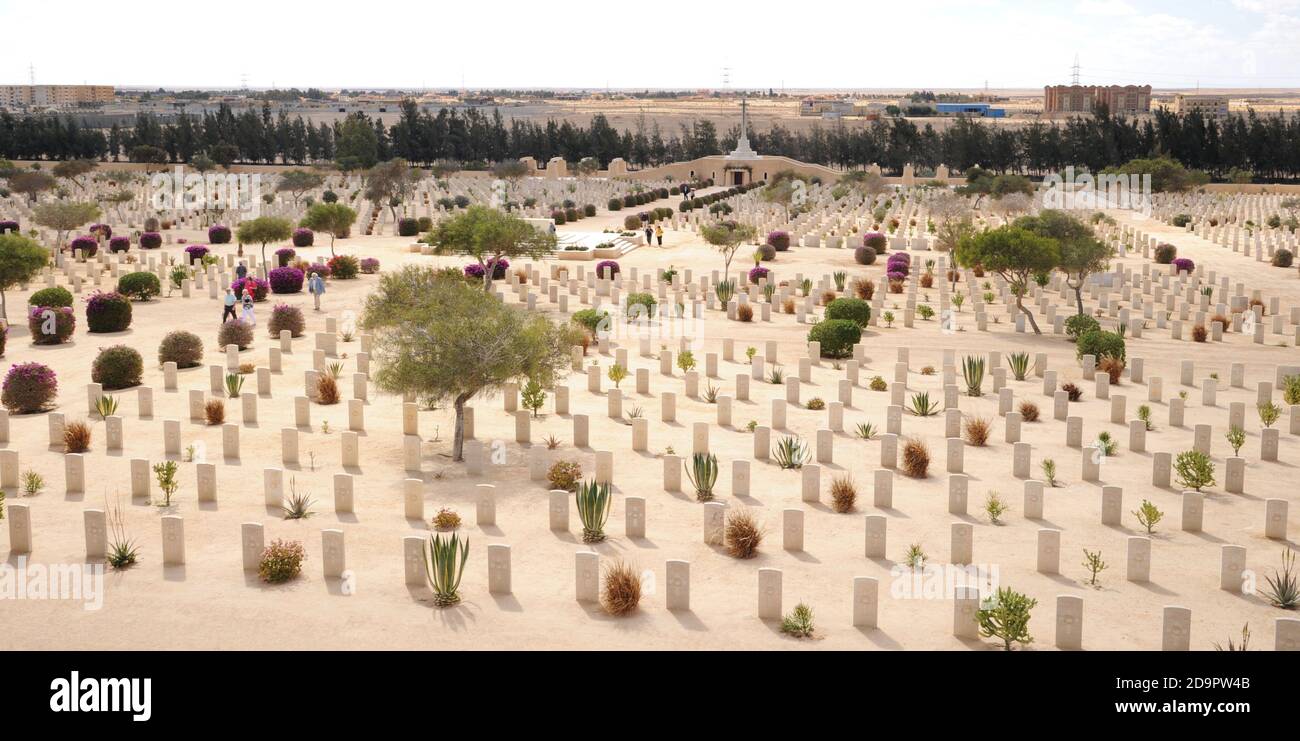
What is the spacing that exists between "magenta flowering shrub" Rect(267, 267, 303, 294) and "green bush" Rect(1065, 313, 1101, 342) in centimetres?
1943

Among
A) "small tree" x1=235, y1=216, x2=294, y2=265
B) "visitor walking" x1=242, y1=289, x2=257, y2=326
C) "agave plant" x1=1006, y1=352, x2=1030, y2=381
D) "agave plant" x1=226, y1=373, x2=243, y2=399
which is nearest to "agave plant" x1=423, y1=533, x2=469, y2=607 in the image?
"agave plant" x1=226, y1=373, x2=243, y2=399

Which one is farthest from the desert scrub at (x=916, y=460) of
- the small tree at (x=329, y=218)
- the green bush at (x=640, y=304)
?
the small tree at (x=329, y=218)

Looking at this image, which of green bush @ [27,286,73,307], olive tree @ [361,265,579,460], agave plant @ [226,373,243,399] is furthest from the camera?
green bush @ [27,286,73,307]

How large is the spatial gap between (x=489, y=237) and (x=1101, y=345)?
15266 mm

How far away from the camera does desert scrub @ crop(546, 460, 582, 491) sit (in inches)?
613

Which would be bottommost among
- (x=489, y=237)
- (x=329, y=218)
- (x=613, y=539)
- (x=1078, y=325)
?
(x=613, y=539)

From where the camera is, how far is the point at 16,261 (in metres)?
28.7

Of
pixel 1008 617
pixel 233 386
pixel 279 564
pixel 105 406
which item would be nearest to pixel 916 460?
pixel 1008 617

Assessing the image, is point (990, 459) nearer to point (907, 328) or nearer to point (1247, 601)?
point (1247, 601)

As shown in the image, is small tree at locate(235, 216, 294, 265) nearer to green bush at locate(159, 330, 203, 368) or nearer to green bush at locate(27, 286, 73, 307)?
green bush at locate(27, 286, 73, 307)

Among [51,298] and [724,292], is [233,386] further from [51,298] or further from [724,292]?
[724,292]

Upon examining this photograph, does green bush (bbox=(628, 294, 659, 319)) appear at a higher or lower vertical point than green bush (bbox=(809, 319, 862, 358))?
higher

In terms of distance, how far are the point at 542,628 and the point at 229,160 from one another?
80111 millimetres

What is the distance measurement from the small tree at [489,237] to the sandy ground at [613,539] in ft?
32.8
